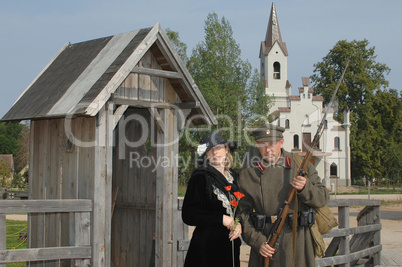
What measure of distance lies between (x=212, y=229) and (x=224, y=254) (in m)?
0.26

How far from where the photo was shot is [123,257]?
800 cm

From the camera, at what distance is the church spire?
53.2 m

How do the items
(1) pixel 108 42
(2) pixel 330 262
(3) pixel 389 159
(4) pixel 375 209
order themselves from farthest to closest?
(3) pixel 389 159
(4) pixel 375 209
(1) pixel 108 42
(2) pixel 330 262

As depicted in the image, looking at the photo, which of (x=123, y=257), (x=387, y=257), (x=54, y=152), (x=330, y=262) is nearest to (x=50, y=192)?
(x=54, y=152)

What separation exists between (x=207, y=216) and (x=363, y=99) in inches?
1988

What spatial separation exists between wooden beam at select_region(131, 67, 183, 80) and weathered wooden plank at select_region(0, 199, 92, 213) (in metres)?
1.80

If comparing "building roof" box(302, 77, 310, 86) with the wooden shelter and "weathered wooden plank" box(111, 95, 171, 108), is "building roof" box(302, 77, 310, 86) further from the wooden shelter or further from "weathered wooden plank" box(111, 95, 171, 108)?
"weathered wooden plank" box(111, 95, 171, 108)

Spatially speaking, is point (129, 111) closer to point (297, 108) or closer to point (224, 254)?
point (224, 254)

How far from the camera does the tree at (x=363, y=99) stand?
48750 mm

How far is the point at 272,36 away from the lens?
54875 millimetres

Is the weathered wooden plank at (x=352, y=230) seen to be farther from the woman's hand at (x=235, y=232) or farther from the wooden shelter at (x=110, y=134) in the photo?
the woman's hand at (x=235, y=232)

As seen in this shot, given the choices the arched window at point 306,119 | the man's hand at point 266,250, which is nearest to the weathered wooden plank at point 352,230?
the man's hand at point 266,250

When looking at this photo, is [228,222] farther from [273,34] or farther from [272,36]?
[273,34]

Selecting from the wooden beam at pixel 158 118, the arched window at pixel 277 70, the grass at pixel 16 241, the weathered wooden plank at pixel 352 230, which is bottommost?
the grass at pixel 16 241
